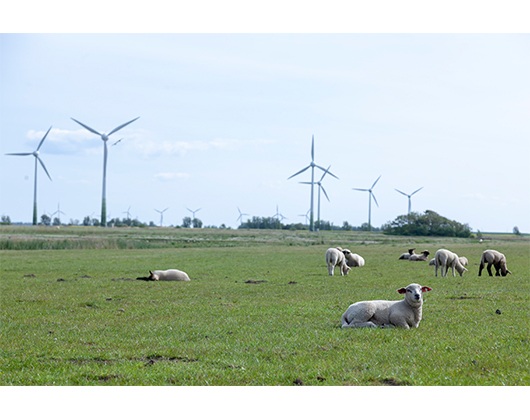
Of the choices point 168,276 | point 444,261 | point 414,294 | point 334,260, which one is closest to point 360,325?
point 414,294

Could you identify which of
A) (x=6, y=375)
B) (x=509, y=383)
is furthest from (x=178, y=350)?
(x=509, y=383)

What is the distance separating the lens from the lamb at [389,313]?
1385 cm

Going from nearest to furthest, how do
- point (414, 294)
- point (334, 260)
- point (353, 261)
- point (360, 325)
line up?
1. point (414, 294)
2. point (360, 325)
3. point (334, 260)
4. point (353, 261)

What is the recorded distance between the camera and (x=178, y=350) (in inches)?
466

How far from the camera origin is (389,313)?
14.0 meters

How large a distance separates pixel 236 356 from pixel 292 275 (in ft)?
58.0

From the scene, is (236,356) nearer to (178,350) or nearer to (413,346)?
(178,350)

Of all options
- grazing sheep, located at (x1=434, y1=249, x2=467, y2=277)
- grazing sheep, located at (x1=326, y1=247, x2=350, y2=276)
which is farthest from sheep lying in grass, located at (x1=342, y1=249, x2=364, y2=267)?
grazing sheep, located at (x1=434, y1=249, x2=467, y2=277)

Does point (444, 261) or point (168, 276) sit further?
point (444, 261)

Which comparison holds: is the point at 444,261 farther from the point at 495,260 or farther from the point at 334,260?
the point at 334,260

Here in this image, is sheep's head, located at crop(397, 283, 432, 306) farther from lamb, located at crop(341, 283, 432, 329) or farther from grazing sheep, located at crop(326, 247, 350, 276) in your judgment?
grazing sheep, located at crop(326, 247, 350, 276)

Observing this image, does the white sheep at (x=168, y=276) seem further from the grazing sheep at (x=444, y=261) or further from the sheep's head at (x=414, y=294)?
the sheep's head at (x=414, y=294)

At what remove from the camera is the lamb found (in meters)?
13.9

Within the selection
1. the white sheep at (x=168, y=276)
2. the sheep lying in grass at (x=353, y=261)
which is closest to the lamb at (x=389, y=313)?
the white sheep at (x=168, y=276)
